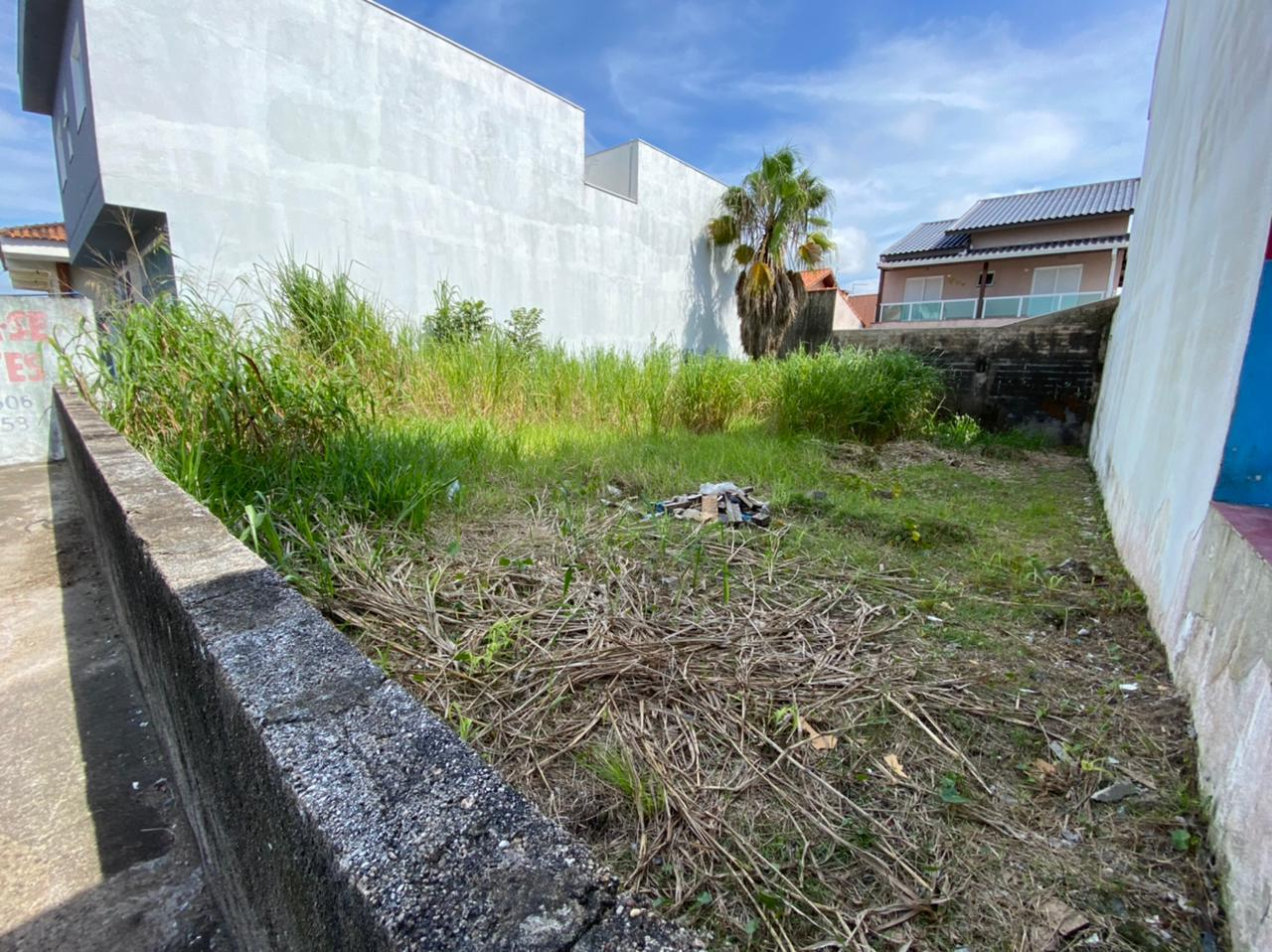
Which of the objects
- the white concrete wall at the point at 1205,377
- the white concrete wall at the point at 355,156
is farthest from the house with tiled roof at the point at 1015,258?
the white concrete wall at the point at 1205,377

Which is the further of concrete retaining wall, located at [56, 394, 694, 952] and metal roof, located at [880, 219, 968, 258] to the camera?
metal roof, located at [880, 219, 968, 258]

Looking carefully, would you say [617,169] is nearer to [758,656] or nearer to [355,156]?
[355,156]

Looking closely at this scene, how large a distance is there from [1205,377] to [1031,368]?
5.67 metres

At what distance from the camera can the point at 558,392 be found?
20.8 feet

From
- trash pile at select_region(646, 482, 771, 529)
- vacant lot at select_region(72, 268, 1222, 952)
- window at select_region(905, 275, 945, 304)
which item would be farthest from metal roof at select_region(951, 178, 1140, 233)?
trash pile at select_region(646, 482, 771, 529)

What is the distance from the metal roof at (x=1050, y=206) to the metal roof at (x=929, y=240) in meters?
0.23

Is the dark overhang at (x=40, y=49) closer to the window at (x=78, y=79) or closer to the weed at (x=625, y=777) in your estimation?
the window at (x=78, y=79)

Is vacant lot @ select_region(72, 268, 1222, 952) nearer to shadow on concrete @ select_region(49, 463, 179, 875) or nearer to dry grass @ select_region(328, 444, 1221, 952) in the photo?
dry grass @ select_region(328, 444, 1221, 952)

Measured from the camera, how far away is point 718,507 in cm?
324

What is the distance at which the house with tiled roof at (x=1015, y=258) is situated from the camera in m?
14.4

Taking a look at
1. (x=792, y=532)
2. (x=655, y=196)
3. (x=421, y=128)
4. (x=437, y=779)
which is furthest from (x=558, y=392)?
(x=655, y=196)

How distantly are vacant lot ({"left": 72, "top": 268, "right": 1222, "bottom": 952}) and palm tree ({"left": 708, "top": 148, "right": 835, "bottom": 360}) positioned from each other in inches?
360

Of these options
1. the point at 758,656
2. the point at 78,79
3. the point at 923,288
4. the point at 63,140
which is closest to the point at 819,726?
the point at 758,656

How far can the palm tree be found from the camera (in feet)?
38.8
